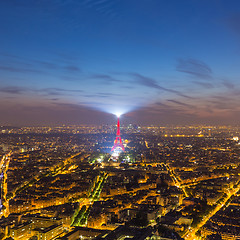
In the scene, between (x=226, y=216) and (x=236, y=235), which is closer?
(x=236, y=235)

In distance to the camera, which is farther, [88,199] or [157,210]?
[88,199]

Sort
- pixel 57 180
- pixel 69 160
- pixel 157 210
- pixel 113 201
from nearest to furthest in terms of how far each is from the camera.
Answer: pixel 157 210
pixel 113 201
pixel 57 180
pixel 69 160

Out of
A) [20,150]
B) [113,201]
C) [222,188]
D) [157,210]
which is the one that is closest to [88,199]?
[113,201]

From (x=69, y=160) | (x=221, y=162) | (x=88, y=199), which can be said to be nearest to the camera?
(x=88, y=199)

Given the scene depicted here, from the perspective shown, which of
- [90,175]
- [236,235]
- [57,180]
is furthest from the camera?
[90,175]

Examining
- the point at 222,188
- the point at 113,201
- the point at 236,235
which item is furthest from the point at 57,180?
the point at 236,235

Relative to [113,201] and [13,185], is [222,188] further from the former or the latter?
[13,185]

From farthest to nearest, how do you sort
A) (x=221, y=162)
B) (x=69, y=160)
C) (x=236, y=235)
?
(x=69, y=160) → (x=221, y=162) → (x=236, y=235)

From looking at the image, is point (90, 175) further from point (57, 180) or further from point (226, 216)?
point (226, 216)

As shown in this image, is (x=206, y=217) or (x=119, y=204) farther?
(x=119, y=204)
